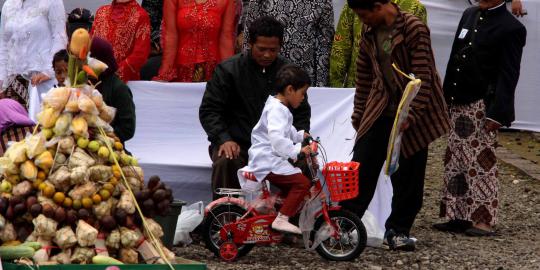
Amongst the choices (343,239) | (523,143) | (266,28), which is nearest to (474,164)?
(343,239)

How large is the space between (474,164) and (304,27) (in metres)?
1.53

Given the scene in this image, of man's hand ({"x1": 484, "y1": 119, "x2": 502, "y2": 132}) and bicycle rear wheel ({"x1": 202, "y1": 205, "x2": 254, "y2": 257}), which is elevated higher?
man's hand ({"x1": 484, "y1": 119, "x2": 502, "y2": 132})

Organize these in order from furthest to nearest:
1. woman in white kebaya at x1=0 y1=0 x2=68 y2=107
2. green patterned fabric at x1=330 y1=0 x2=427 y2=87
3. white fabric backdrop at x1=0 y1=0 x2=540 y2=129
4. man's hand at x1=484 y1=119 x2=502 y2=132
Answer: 1. white fabric backdrop at x1=0 y1=0 x2=540 y2=129
2. woman in white kebaya at x1=0 y1=0 x2=68 y2=107
3. green patterned fabric at x1=330 y1=0 x2=427 y2=87
4. man's hand at x1=484 y1=119 x2=502 y2=132

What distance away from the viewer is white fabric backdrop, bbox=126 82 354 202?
8.20 m

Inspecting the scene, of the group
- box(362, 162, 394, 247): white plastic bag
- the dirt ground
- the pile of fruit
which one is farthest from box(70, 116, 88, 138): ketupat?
the dirt ground

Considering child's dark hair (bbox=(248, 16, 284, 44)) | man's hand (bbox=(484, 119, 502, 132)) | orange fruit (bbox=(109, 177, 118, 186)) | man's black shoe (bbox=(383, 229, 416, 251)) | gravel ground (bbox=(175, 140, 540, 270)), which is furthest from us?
man's hand (bbox=(484, 119, 502, 132))

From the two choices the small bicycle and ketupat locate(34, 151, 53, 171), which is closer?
ketupat locate(34, 151, 53, 171)

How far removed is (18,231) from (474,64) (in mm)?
4263

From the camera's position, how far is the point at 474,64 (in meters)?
8.36

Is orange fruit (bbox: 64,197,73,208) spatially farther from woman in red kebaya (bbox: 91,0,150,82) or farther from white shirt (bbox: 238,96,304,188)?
woman in red kebaya (bbox: 91,0,150,82)

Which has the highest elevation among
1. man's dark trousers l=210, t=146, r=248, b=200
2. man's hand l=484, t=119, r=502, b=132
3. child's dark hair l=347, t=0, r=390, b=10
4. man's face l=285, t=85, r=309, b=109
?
child's dark hair l=347, t=0, r=390, b=10

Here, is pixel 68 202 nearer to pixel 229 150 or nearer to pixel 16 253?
pixel 16 253

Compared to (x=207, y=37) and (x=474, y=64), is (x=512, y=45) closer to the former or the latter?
(x=474, y=64)

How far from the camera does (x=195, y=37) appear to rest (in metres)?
8.80
